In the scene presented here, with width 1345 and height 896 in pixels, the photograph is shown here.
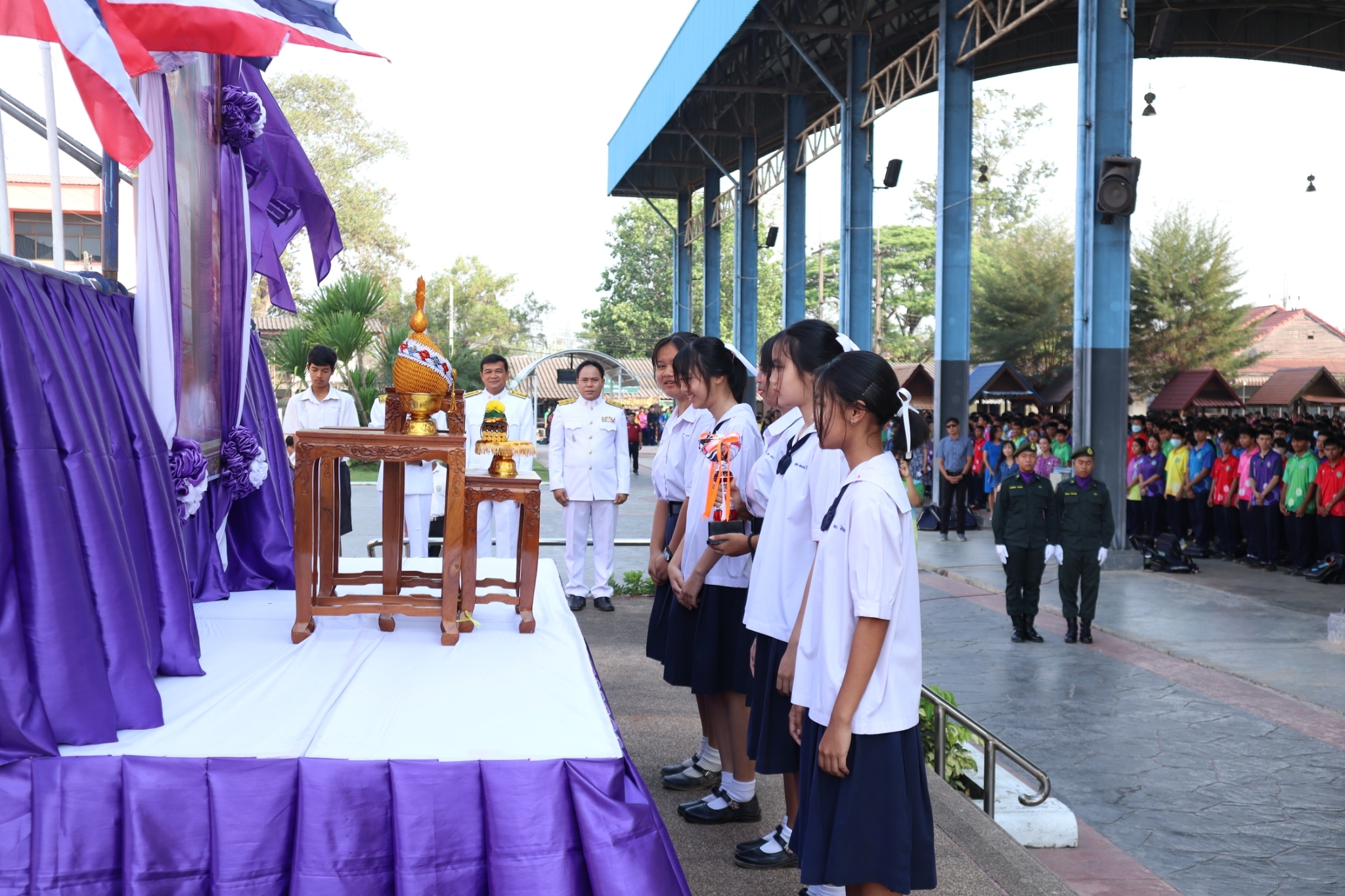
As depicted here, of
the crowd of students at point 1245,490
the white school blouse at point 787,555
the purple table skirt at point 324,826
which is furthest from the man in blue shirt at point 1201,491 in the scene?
the purple table skirt at point 324,826

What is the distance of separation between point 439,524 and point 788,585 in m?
5.61

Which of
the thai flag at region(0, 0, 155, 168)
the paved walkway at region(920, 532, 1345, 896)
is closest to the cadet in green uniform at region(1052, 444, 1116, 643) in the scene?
the paved walkway at region(920, 532, 1345, 896)

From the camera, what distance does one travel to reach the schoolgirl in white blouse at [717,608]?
3425 millimetres

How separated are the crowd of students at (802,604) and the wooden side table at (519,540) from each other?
522 mm

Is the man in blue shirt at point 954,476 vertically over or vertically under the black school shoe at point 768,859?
over

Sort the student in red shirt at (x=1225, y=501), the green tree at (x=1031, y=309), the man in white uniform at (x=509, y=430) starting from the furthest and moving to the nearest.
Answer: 1. the green tree at (x=1031, y=309)
2. the student in red shirt at (x=1225, y=501)
3. the man in white uniform at (x=509, y=430)

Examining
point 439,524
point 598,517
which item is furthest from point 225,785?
point 439,524

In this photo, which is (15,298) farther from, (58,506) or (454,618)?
(454,618)

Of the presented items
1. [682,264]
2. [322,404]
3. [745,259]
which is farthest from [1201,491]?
[682,264]

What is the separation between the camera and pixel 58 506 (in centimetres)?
230

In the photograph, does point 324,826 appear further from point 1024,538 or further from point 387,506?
point 1024,538

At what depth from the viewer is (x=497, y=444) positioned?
3.48 m

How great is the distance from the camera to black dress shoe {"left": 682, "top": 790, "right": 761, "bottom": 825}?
11.1 ft

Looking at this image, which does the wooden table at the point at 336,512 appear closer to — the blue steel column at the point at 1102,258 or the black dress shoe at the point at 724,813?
the black dress shoe at the point at 724,813
